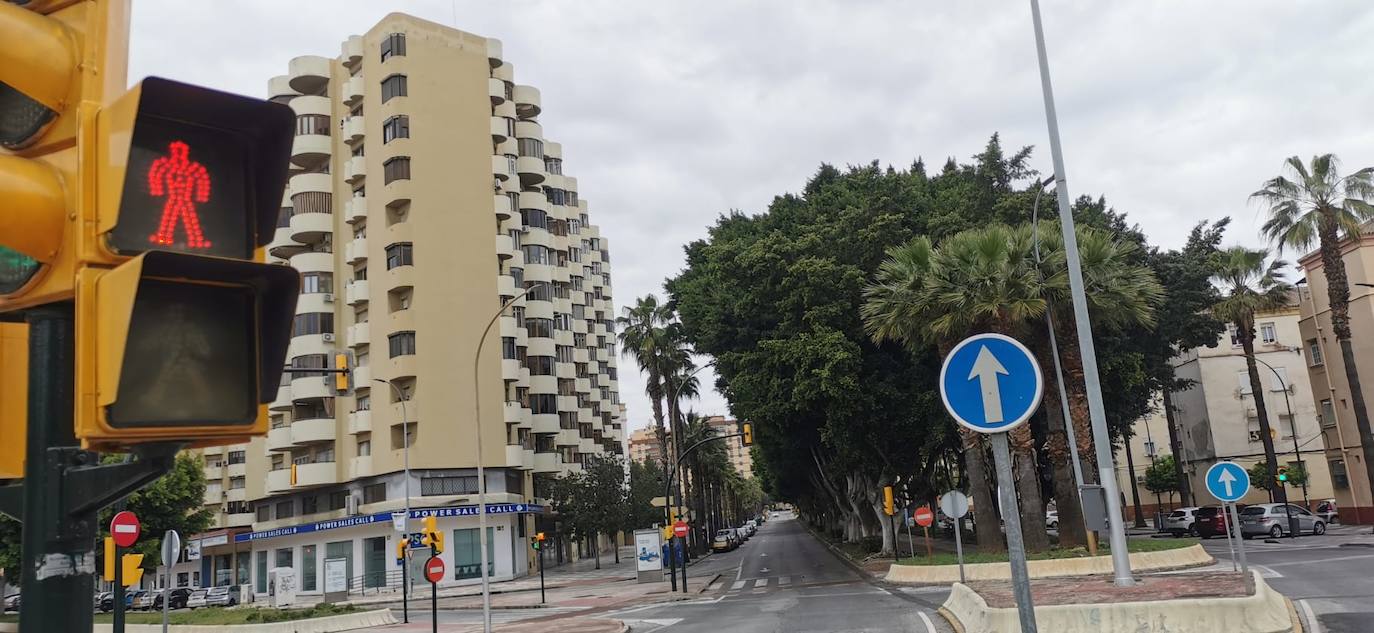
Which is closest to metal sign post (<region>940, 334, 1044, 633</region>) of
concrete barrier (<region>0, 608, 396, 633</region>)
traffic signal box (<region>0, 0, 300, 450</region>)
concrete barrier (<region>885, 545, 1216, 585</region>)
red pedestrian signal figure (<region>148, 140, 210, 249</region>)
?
traffic signal box (<region>0, 0, 300, 450</region>)

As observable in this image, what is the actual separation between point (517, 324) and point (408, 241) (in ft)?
31.7

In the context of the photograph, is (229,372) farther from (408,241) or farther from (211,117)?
(408,241)

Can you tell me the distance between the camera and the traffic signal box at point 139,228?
255 cm

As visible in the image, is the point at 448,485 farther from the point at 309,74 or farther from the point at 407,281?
the point at 309,74

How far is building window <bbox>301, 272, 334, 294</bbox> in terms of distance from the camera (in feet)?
183

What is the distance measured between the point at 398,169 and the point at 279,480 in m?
19.6

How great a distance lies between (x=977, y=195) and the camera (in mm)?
35531

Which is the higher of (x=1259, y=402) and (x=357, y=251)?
(x=357, y=251)

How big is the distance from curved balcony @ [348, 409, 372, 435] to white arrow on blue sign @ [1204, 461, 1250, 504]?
146ft

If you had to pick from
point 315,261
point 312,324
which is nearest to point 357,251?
point 315,261

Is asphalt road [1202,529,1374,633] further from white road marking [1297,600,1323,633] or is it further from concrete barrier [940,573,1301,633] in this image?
concrete barrier [940,573,1301,633]

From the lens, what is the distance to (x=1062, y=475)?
1166 inches

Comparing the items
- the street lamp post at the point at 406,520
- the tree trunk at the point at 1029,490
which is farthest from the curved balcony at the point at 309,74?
the tree trunk at the point at 1029,490

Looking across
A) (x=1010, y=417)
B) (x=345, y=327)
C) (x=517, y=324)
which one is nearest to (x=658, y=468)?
(x=517, y=324)
